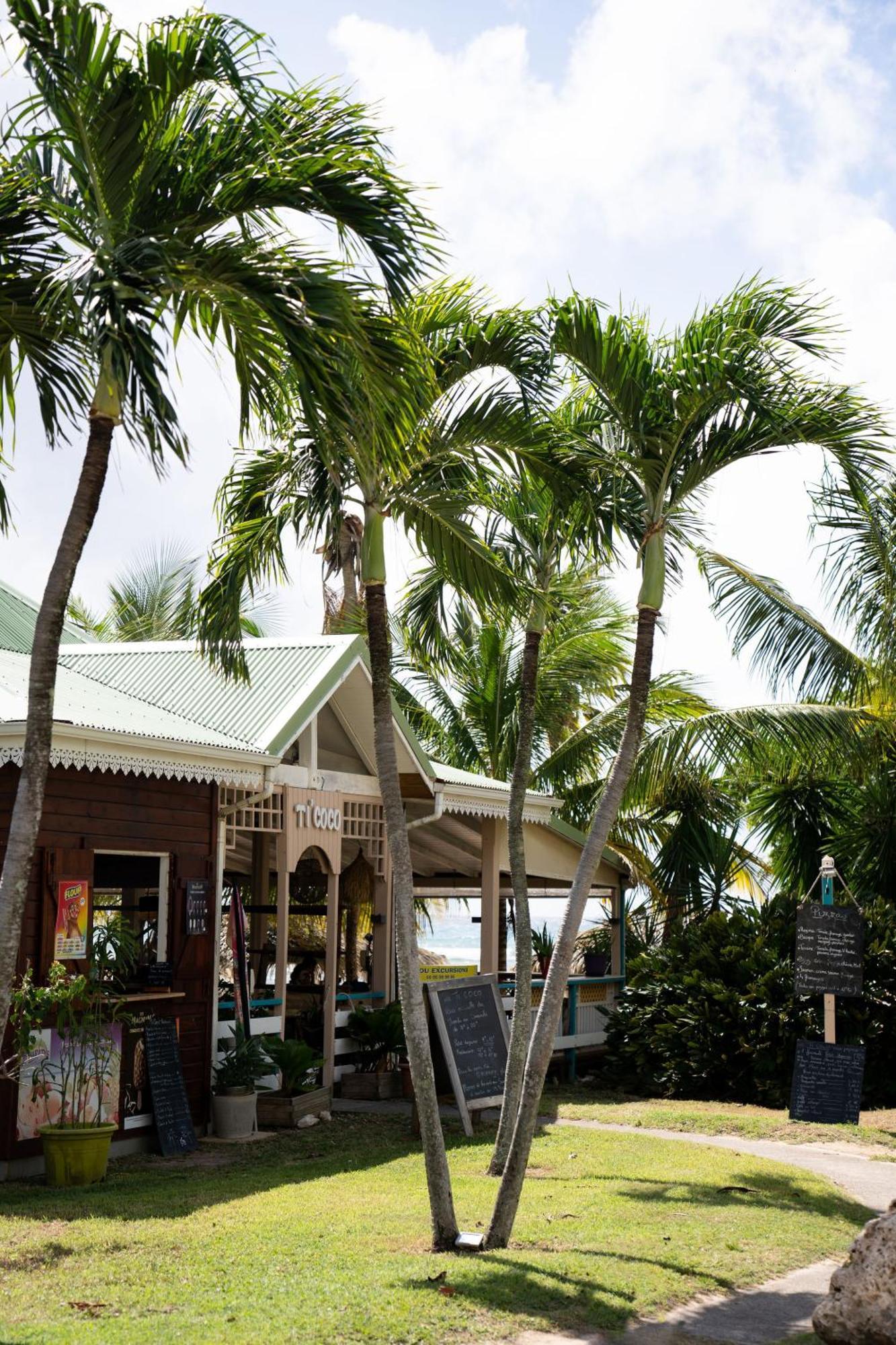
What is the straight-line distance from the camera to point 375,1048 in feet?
51.6

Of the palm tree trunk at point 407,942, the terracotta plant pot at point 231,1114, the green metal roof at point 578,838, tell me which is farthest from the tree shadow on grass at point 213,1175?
the green metal roof at point 578,838

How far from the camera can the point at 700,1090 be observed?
16.7 m

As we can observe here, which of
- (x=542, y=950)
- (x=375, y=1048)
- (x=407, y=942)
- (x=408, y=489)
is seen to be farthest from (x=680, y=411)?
(x=542, y=950)

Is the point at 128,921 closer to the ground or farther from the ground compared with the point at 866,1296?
farther from the ground

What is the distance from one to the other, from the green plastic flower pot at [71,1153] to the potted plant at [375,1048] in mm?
5455

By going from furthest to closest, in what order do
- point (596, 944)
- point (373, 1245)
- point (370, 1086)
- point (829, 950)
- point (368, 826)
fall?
1. point (596, 944)
2. point (368, 826)
3. point (370, 1086)
4. point (829, 950)
5. point (373, 1245)

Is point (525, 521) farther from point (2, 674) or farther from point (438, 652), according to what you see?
point (2, 674)

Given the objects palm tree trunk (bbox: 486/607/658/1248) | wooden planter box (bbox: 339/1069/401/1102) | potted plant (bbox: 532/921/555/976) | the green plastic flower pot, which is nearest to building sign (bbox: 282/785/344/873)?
wooden planter box (bbox: 339/1069/401/1102)

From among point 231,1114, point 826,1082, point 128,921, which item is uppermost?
point 128,921

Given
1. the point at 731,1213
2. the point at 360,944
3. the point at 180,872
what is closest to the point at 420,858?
the point at 360,944

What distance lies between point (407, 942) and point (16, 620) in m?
8.66

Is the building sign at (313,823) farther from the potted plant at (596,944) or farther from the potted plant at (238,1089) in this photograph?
the potted plant at (596,944)

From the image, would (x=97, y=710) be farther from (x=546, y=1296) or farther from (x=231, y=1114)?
(x=546, y=1296)

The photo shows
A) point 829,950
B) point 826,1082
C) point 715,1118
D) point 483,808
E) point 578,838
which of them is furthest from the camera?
point 578,838
